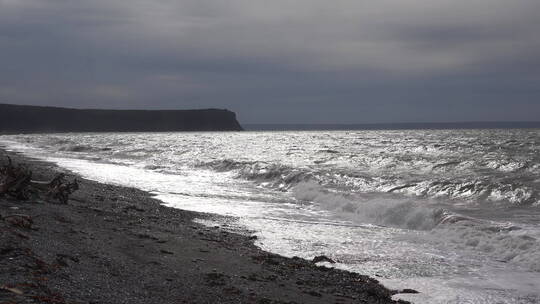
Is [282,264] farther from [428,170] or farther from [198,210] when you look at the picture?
[428,170]

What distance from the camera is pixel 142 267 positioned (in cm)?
659

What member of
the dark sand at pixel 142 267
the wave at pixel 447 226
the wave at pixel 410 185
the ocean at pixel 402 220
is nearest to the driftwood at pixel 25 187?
the dark sand at pixel 142 267

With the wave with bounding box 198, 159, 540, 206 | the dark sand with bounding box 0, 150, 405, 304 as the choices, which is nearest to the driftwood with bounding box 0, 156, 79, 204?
the dark sand with bounding box 0, 150, 405, 304

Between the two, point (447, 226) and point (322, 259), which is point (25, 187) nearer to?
point (322, 259)

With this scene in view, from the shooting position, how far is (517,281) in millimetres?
7504

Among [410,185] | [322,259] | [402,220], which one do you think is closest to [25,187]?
[322,259]

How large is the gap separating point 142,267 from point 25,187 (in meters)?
4.94

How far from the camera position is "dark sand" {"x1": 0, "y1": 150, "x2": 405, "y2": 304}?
5.01 meters

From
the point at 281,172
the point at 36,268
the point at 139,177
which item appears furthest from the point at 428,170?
the point at 36,268

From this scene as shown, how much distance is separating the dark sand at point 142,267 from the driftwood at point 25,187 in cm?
38

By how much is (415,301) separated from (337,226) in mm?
5566

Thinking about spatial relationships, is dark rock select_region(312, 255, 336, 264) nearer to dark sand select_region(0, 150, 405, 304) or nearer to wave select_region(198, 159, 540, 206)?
dark sand select_region(0, 150, 405, 304)

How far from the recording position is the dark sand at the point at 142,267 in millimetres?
5012

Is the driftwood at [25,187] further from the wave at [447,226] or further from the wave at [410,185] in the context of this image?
the wave at [410,185]
